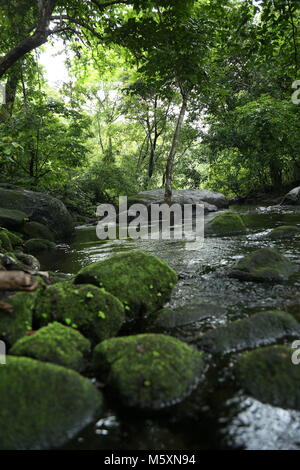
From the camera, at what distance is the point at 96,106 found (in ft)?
102

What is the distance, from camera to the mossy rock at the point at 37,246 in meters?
8.73

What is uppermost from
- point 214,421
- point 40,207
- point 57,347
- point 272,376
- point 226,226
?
point 40,207

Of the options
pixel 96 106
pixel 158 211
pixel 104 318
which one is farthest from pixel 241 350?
pixel 96 106

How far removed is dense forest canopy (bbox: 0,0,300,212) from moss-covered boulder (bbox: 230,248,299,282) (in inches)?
144

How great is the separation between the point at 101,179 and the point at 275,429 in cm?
2000

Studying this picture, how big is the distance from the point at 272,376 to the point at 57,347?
175 centimetres

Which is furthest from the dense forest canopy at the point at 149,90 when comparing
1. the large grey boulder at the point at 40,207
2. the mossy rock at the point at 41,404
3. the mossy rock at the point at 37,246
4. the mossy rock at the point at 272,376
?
the mossy rock at the point at 272,376

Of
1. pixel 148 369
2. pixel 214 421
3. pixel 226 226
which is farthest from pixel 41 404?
pixel 226 226

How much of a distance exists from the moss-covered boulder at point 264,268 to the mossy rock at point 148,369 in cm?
250

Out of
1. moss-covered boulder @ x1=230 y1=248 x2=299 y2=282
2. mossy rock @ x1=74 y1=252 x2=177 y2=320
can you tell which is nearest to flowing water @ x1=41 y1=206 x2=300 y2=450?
mossy rock @ x1=74 y1=252 x2=177 y2=320

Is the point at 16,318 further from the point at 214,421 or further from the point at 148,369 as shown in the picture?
the point at 214,421

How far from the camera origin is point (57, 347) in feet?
8.29

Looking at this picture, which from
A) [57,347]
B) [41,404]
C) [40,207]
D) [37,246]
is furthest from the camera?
[40,207]
